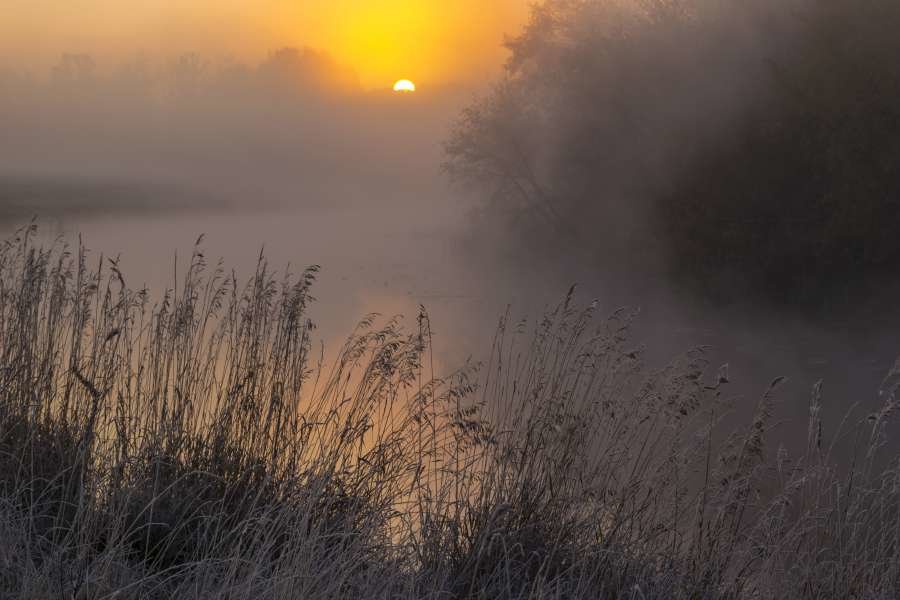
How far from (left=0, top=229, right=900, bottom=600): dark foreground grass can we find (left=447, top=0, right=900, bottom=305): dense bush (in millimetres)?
15238

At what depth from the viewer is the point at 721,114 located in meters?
20.8

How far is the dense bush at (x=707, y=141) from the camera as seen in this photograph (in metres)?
18.9

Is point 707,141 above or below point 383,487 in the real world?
above

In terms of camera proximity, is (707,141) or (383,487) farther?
(707,141)

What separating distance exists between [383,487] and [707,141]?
56.6ft

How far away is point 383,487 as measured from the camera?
488cm

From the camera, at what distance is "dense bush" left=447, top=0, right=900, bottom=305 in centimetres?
1886

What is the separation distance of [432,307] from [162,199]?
5068 centimetres

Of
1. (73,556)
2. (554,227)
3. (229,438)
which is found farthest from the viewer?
(554,227)

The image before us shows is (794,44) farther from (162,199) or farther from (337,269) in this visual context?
(162,199)

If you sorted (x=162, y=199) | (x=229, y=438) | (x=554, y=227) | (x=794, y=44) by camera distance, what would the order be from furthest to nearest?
(x=162, y=199) < (x=554, y=227) < (x=794, y=44) < (x=229, y=438)

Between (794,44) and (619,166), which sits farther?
(619,166)

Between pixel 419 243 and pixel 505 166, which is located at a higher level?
pixel 505 166

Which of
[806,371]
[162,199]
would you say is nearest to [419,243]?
[806,371]
